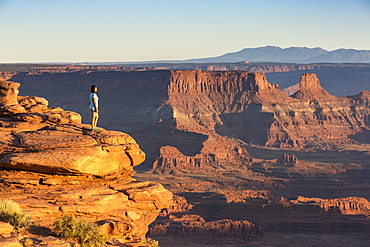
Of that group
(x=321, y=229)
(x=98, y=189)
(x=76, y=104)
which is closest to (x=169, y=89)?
(x=76, y=104)

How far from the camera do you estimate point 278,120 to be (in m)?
175

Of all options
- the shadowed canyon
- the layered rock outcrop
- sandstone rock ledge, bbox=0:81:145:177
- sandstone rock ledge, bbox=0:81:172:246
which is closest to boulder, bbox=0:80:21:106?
the shadowed canyon

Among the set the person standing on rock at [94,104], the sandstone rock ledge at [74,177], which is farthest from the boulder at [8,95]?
the person standing on rock at [94,104]

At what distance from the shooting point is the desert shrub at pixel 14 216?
82.2 ft

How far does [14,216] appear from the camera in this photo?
25.3 meters

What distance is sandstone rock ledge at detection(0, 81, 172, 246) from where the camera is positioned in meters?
28.2

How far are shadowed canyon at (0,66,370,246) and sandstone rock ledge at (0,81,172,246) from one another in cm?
8

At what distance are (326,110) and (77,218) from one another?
6625 inches

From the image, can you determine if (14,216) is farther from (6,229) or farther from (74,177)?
(74,177)

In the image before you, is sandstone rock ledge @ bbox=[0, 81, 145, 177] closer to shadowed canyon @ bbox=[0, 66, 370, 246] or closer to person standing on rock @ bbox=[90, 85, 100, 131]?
shadowed canyon @ bbox=[0, 66, 370, 246]

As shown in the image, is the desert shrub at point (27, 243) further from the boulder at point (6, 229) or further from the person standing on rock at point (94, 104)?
the person standing on rock at point (94, 104)

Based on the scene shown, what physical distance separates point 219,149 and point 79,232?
385 feet

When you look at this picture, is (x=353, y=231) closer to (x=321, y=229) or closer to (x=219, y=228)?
(x=321, y=229)

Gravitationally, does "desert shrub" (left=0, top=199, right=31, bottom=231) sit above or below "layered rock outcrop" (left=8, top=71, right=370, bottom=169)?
above
